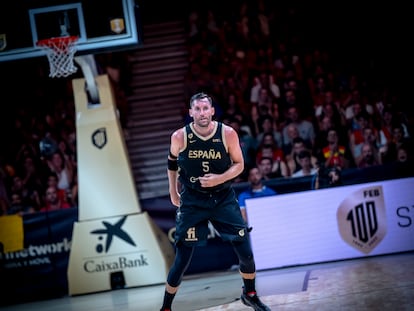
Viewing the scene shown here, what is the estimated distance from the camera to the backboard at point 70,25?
8.73 m

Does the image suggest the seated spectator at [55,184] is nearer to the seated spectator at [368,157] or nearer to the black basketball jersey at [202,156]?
the seated spectator at [368,157]

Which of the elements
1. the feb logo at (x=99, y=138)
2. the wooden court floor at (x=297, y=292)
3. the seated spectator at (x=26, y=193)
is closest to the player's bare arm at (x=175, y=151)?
the wooden court floor at (x=297, y=292)

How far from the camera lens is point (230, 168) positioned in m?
5.36

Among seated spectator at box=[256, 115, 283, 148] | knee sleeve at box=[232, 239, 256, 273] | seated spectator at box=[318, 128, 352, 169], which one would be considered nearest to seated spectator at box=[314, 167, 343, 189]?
seated spectator at box=[318, 128, 352, 169]

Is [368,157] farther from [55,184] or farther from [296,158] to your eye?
[55,184]

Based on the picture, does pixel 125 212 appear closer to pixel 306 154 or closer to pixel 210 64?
pixel 306 154

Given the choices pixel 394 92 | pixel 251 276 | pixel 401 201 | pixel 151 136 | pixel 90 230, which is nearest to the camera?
pixel 251 276

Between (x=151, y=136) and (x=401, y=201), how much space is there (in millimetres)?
5691

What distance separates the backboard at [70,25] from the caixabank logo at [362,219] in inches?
147

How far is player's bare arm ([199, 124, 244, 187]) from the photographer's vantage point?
5234mm

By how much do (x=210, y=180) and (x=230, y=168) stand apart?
0.78 feet

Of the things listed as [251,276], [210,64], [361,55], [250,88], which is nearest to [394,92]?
[361,55]

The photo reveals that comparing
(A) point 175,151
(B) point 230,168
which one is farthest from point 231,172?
(A) point 175,151

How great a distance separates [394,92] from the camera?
477 inches
